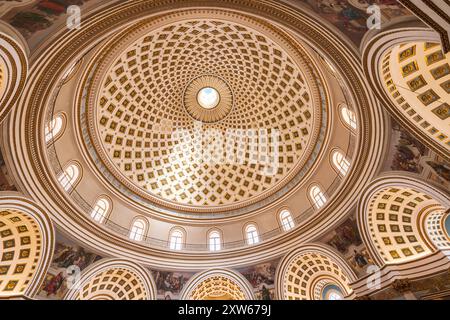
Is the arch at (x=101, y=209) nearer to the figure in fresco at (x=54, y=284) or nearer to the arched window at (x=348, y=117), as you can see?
the figure in fresco at (x=54, y=284)

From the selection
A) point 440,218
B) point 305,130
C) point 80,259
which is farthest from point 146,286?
point 440,218

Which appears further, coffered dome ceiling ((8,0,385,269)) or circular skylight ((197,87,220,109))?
circular skylight ((197,87,220,109))

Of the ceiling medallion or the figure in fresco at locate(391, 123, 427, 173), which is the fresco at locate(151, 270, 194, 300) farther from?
the figure in fresco at locate(391, 123, 427, 173)

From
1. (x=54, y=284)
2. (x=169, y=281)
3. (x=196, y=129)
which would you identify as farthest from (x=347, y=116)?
(x=54, y=284)

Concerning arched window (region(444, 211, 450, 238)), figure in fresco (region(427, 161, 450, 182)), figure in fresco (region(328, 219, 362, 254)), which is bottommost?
arched window (region(444, 211, 450, 238))

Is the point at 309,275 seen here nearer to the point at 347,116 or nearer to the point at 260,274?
the point at 260,274

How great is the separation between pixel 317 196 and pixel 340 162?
3433mm

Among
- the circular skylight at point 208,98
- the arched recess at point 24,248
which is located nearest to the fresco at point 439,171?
the circular skylight at point 208,98

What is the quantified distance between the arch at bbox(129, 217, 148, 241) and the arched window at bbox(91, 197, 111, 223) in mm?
2445

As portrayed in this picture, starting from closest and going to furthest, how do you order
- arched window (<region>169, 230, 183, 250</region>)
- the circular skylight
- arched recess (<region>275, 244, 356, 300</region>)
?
arched recess (<region>275, 244, 356, 300</region>)
arched window (<region>169, 230, 183, 250</region>)
the circular skylight

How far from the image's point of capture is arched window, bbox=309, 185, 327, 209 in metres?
20.3

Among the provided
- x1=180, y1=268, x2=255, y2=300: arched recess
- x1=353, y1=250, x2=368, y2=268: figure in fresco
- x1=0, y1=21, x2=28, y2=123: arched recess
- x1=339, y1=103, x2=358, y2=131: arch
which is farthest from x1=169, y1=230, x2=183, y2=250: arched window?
x1=339, y1=103, x2=358, y2=131: arch

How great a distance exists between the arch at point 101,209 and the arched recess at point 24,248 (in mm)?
4067

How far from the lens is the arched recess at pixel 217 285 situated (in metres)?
20.2
